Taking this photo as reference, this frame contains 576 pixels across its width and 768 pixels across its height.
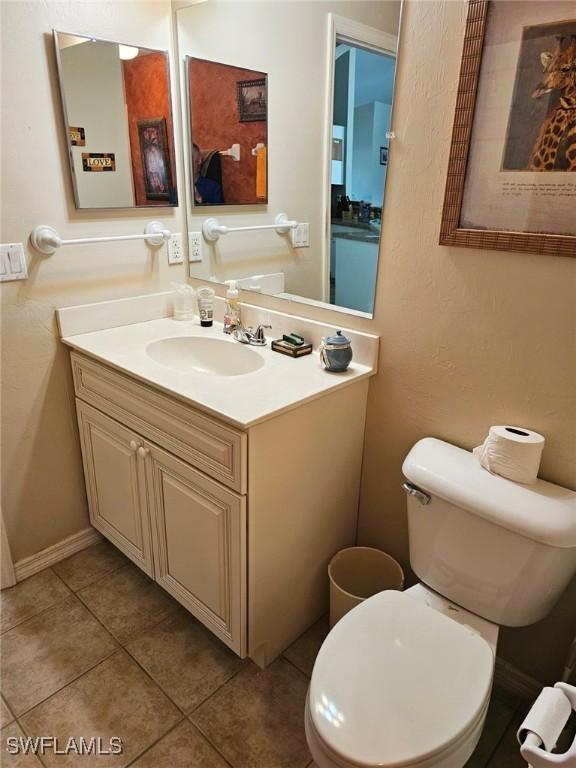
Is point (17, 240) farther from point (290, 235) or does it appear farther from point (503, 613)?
point (503, 613)

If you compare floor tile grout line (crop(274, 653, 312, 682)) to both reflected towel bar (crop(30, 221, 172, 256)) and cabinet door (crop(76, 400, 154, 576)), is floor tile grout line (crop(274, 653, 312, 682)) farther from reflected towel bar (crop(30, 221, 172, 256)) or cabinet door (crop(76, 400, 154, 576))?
reflected towel bar (crop(30, 221, 172, 256))

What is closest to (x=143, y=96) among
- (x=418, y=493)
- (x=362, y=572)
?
(x=418, y=493)

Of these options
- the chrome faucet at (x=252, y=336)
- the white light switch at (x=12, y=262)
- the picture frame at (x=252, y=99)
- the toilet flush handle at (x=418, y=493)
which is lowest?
the toilet flush handle at (x=418, y=493)

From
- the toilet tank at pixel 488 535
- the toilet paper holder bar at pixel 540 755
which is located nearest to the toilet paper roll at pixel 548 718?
the toilet paper holder bar at pixel 540 755

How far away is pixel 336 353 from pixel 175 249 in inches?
34.9

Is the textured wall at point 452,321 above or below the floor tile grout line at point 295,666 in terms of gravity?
above

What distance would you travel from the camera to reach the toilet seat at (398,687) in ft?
2.99

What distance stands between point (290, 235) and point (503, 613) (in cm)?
128

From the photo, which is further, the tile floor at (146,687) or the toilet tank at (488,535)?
the tile floor at (146,687)

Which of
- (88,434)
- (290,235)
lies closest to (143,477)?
(88,434)

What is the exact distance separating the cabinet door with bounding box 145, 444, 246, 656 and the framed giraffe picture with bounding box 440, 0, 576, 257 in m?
0.91

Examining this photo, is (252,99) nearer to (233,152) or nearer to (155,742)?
(233,152)

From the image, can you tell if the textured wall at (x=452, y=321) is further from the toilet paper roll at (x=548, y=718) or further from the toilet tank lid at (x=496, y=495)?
the toilet paper roll at (x=548, y=718)

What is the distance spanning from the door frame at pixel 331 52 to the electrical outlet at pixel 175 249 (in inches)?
25.7
